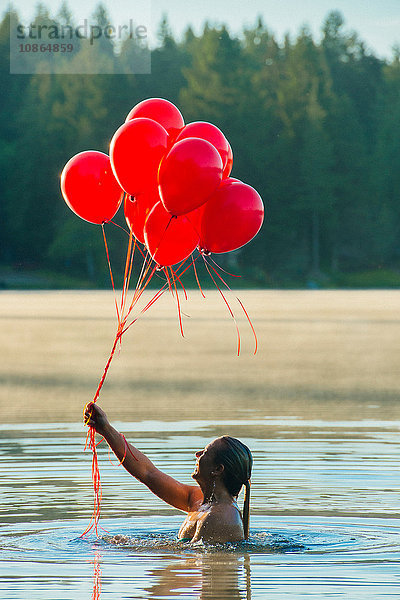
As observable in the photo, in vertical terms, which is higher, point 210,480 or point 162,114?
point 162,114

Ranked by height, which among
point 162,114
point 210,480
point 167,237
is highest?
point 162,114

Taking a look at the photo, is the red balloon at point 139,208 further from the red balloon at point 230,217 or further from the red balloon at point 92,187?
the red balloon at point 230,217

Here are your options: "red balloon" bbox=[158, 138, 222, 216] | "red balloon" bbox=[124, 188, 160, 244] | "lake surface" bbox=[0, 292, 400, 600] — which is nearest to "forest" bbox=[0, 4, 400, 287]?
"lake surface" bbox=[0, 292, 400, 600]

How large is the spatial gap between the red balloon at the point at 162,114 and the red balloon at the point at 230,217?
0.69 metres

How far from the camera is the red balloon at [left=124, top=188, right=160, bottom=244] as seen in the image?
9359mm

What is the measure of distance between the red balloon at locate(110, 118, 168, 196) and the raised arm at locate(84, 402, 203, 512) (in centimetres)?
174

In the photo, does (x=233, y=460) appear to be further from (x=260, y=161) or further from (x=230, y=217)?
(x=260, y=161)

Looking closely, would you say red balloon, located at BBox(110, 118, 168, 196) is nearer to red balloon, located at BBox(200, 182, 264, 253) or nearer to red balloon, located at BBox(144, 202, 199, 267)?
red balloon, located at BBox(144, 202, 199, 267)

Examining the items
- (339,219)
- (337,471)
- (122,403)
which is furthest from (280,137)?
(337,471)

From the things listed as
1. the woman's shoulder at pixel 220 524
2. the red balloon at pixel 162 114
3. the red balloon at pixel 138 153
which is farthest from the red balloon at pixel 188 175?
the woman's shoulder at pixel 220 524

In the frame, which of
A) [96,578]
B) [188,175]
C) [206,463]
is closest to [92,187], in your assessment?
[188,175]

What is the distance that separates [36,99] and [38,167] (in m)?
5.79

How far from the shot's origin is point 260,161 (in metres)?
80.1

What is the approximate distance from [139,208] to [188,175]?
1.02m
